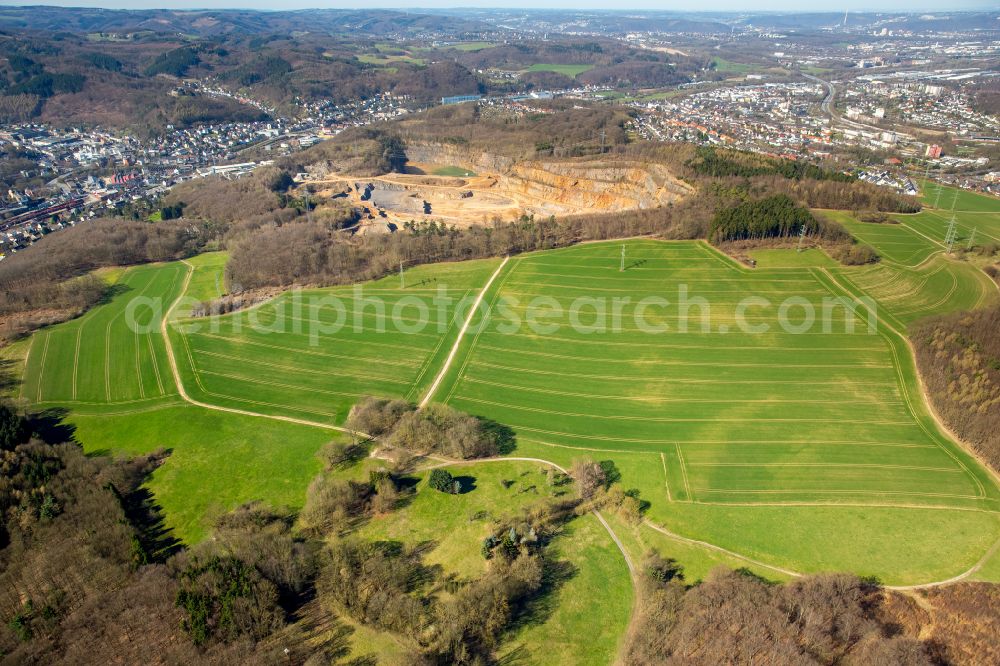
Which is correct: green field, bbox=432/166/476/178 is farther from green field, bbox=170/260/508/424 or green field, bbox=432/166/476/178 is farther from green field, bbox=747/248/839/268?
green field, bbox=747/248/839/268

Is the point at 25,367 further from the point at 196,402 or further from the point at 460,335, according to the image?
the point at 460,335

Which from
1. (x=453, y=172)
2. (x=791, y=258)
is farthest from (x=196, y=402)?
(x=453, y=172)

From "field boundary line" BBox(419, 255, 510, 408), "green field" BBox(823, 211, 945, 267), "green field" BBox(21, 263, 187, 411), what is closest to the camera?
"field boundary line" BBox(419, 255, 510, 408)

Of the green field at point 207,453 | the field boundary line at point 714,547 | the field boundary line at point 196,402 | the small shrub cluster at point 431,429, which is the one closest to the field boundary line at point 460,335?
the small shrub cluster at point 431,429

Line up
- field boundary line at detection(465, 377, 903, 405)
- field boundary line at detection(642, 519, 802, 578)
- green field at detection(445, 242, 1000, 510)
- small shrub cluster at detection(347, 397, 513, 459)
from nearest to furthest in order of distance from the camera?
field boundary line at detection(642, 519, 802, 578) < green field at detection(445, 242, 1000, 510) < small shrub cluster at detection(347, 397, 513, 459) < field boundary line at detection(465, 377, 903, 405)

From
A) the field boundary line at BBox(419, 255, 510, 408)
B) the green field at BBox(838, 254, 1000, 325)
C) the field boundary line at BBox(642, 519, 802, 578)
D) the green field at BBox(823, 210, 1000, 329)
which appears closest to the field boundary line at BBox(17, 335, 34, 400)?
the field boundary line at BBox(419, 255, 510, 408)

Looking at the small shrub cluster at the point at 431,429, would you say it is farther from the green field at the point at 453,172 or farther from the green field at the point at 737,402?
the green field at the point at 453,172

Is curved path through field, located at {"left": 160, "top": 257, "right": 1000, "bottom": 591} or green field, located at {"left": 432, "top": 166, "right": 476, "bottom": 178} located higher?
green field, located at {"left": 432, "top": 166, "right": 476, "bottom": 178}

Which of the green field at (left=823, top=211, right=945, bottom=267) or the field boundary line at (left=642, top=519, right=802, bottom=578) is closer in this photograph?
the field boundary line at (left=642, top=519, right=802, bottom=578)

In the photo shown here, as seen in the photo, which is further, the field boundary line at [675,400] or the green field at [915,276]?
the green field at [915,276]
